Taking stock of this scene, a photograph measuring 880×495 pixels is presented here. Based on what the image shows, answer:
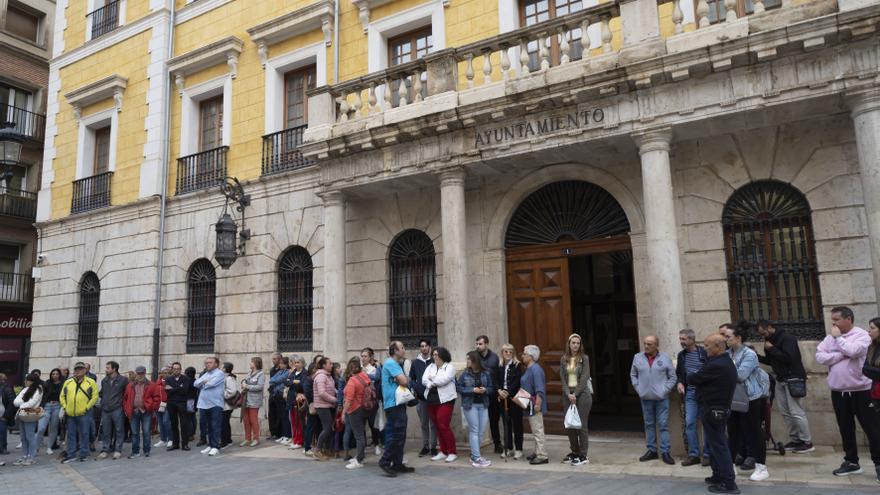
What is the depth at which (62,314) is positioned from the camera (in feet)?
58.2

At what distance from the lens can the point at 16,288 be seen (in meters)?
22.4

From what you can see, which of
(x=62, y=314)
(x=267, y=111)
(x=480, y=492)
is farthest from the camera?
(x=62, y=314)

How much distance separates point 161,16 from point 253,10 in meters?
3.21

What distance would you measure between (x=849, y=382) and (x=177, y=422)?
10.6 meters

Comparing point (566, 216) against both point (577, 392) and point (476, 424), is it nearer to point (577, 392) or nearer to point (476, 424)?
point (577, 392)

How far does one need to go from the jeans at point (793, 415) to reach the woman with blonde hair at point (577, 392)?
7.77 ft

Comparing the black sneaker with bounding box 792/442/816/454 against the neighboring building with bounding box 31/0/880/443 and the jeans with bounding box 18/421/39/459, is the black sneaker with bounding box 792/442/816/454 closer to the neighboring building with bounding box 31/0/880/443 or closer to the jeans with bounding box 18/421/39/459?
the neighboring building with bounding box 31/0/880/443

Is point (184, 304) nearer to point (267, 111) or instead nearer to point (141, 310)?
point (141, 310)

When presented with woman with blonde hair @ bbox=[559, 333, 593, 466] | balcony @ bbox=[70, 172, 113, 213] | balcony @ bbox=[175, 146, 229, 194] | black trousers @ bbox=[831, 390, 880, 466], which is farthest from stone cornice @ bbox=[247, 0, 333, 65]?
black trousers @ bbox=[831, 390, 880, 466]

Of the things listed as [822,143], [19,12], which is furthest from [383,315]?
[19,12]

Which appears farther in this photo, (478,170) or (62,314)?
(62,314)

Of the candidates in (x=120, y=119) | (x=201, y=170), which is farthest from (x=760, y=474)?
(x=120, y=119)

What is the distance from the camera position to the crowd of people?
6629 mm

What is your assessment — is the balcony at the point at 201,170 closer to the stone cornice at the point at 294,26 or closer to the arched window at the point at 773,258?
the stone cornice at the point at 294,26
